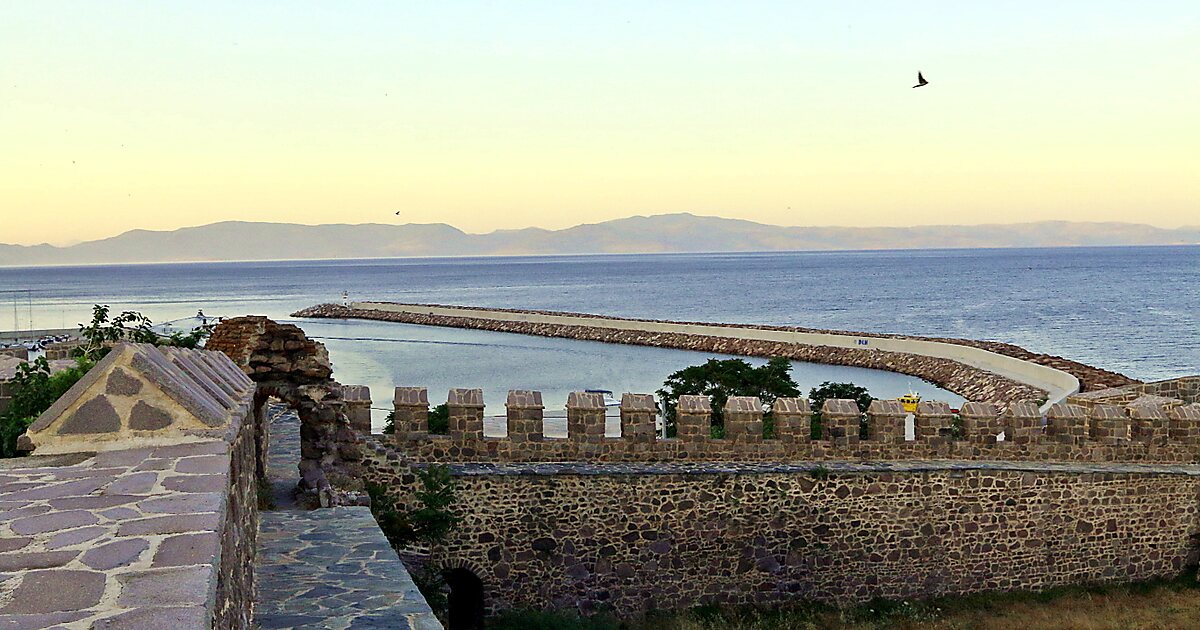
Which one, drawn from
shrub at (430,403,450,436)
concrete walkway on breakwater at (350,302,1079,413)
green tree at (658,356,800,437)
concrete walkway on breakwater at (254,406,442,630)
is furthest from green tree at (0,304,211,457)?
concrete walkway on breakwater at (350,302,1079,413)

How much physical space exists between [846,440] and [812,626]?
2.12 meters

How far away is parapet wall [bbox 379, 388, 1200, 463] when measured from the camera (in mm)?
10856

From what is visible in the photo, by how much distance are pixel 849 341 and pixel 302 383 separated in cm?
3989

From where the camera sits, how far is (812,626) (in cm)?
1043

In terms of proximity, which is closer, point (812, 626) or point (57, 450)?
point (57, 450)

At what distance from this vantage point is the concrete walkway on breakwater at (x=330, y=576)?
539 centimetres

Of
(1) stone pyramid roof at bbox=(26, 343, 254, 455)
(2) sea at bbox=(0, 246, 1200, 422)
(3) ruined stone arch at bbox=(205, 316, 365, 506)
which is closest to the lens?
(1) stone pyramid roof at bbox=(26, 343, 254, 455)

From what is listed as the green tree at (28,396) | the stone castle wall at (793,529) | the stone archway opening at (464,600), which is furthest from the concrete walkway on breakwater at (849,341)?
the green tree at (28,396)

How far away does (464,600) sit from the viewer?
10.8 metres

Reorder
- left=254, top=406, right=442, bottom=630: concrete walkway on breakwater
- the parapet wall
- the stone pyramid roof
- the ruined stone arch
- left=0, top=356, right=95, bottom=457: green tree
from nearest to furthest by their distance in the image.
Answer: the stone pyramid roof < left=0, top=356, right=95, bottom=457: green tree < left=254, top=406, right=442, bottom=630: concrete walkway on breakwater < the ruined stone arch < the parapet wall

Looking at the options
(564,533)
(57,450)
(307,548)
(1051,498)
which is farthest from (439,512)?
(1051,498)

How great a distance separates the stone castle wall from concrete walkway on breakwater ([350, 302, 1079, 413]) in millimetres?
10448

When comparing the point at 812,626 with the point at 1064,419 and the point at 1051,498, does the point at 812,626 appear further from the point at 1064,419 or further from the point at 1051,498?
the point at 1064,419

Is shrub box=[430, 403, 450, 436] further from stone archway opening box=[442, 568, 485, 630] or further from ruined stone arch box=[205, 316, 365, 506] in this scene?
ruined stone arch box=[205, 316, 365, 506]
